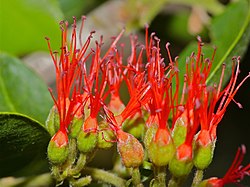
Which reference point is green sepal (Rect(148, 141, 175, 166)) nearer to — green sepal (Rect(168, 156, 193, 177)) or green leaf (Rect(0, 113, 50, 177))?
green sepal (Rect(168, 156, 193, 177))

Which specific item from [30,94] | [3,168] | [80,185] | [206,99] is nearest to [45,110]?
[30,94]

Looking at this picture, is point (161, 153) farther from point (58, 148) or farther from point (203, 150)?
point (58, 148)

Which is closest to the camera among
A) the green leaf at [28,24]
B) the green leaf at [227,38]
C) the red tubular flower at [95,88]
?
the red tubular flower at [95,88]

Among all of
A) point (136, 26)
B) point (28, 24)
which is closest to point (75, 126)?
point (28, 24)

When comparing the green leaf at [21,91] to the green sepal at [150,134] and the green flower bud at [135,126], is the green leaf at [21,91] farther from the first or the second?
the green sepal at [150,134]

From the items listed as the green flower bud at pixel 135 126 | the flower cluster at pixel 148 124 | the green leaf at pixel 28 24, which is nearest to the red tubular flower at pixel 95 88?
the flower cluster at pixel 148 124

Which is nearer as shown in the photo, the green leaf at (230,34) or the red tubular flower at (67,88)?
the red tubular flower at (67,88)

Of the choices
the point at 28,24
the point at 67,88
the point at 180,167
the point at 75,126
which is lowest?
the point at 180,167
